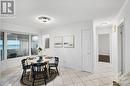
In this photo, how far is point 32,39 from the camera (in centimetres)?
659

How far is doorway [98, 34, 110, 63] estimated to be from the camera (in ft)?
22.6

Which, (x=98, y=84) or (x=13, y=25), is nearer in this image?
(x=98, y=84)

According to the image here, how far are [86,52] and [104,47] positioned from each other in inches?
126

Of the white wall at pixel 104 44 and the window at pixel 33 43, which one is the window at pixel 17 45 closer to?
the window at pixel 33 43

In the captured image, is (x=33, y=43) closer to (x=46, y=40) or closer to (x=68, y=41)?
(x=46, y=40)

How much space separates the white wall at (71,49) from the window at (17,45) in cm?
174

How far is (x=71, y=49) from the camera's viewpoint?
17.0 feet

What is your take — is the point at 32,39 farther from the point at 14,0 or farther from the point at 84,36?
the point at 14,0

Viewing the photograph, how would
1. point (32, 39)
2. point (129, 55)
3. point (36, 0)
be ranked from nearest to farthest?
point (129, 55), point (36, 0), point (32, 39)

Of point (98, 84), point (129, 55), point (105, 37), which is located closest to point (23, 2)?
point (129, 55)

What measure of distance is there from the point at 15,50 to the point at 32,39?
1474mm

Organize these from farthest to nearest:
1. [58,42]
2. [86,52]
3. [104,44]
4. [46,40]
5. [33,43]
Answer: [104,44], [33,43], [46,40], [58,42], [86,52]

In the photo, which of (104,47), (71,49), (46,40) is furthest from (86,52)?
(104,47)

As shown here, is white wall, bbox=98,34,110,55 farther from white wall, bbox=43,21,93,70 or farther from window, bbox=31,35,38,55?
window, bbox=31,35,38,55
